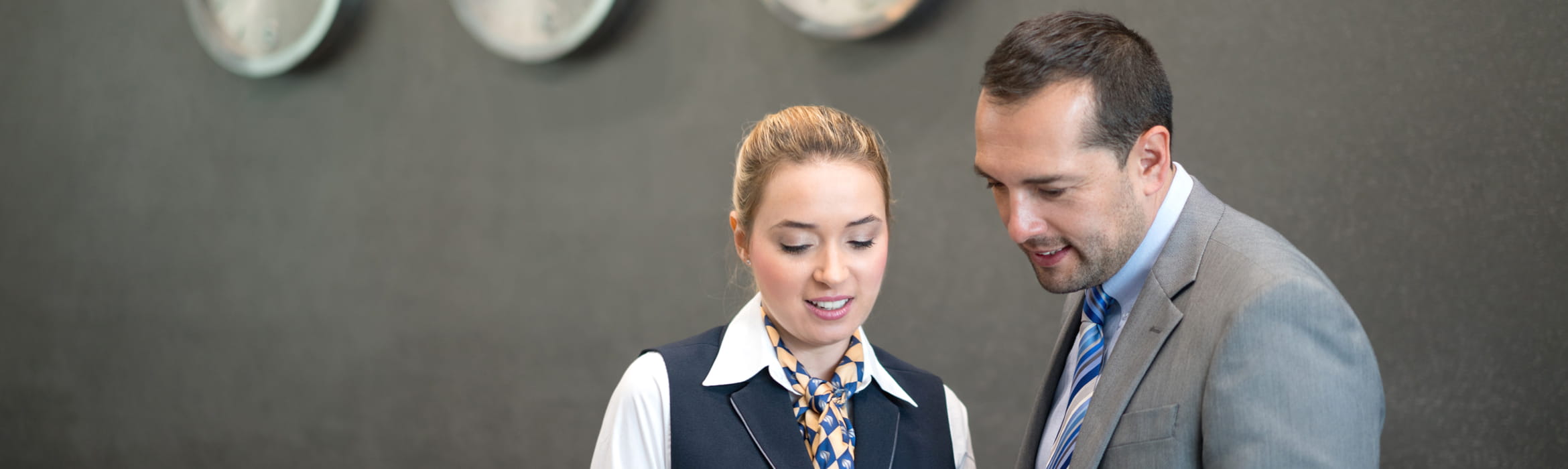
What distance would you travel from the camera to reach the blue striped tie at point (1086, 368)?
1.48 metres

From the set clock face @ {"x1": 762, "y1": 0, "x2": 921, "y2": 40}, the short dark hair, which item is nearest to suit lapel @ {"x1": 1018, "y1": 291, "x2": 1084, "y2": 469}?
the short dark hair

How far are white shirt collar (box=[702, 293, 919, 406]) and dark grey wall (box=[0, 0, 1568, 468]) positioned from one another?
714mm

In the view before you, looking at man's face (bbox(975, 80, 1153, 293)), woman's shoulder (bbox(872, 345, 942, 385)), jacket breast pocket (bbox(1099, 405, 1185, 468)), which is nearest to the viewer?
jacket breast pocket (bbox(1099, 405, 1185, 468))

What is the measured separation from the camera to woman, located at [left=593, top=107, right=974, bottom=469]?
1.50 m

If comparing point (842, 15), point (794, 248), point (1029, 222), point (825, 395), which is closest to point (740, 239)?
point (794, 248)

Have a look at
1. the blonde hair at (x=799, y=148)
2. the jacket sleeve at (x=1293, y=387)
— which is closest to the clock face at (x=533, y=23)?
the blonde hair at (x=799, y=148)

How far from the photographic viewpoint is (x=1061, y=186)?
138 centimetres

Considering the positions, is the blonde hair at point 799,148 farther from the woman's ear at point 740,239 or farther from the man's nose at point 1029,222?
the man's nose at point 1029,222

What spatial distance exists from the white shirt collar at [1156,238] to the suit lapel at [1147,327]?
20 millimetres

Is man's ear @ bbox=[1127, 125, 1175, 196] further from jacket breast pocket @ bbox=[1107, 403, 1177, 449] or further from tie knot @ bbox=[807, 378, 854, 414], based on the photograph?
tie knot @ bbox=[807, 378, 854, 414]

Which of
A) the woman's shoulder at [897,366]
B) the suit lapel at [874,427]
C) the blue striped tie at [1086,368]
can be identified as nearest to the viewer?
the blue striped tie at [1086,368]

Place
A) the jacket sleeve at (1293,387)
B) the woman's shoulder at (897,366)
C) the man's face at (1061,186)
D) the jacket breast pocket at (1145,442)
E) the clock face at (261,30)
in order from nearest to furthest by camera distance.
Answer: the jacket sleeve at (1293,387)
the jacket breast pocket at (1145,442)
the man's face at (1061,186)
the woman's shoulder at (897,366)
the clock face at (261,30)

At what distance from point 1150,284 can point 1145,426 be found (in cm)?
19

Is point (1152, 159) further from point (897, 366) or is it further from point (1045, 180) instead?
point (897, 366)
